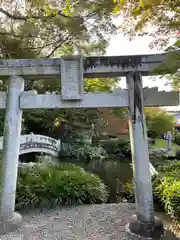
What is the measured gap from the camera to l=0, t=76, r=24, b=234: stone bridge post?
4023mm

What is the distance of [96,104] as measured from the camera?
4219 mm

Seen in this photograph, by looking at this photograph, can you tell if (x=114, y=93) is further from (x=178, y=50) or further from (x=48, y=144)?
(x=48, y=144)

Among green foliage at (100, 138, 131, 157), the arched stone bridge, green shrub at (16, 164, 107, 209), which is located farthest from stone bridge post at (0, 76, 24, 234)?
green foliage at (100, 138, 131, 157)

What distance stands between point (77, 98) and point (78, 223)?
2322 mm

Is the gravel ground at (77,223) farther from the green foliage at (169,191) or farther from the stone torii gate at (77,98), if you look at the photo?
the green foliage at (169,191)

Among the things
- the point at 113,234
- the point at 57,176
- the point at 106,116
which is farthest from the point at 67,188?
the point at 106,116

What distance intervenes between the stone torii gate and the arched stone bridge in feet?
22.4

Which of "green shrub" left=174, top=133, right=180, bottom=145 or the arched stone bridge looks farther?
"green shrub" left=174, top=133, right=180, bottom=145

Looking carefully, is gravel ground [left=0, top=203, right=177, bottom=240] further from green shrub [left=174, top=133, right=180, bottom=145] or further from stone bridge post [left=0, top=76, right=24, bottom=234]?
green shrub [left=174, top=133, right=180, bottom=145]

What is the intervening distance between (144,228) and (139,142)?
1377 mm

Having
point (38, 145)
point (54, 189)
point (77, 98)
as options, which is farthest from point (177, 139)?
point (77, 98)

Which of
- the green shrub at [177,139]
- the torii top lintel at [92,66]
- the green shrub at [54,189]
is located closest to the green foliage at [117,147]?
the green shrub at [177,139]

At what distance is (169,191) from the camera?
14.6 ft

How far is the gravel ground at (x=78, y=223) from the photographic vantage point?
3.88m
